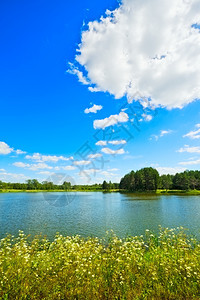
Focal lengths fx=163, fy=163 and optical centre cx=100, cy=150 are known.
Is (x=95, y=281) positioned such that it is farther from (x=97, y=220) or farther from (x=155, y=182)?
(x=155, y=182)

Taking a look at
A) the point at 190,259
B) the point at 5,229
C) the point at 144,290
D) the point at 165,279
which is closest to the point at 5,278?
the point at 144,290

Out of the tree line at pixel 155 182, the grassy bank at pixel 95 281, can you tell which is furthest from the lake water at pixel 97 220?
the tree line at pixel 155 182

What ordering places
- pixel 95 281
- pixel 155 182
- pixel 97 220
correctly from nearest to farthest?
pixel 95 281 → pixel 97 220 → pixel 155 182

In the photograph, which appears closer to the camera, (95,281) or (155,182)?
(95,281)

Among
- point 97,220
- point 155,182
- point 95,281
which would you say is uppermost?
point 155,182

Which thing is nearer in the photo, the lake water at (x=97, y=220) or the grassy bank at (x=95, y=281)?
the grassy bank at (x=95, y=281)

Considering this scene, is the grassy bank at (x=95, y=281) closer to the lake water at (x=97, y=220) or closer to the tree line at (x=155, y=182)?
the lake water at (x=97, y=220)

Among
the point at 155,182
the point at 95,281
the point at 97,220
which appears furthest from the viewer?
the point at 155,182

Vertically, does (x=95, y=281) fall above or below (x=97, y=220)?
above

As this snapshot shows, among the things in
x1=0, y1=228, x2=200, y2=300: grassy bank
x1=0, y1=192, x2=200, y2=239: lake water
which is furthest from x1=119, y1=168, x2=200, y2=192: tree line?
x1=0, y1=228, x2=200, y2=300: grassy bank

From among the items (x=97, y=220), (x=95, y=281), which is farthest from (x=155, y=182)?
(x=95, y=281)

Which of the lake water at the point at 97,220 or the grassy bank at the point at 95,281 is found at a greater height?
the grassy bank at the point at 95,281

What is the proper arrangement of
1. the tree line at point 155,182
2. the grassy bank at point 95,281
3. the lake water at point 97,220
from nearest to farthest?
1. the grassy bank at point 95,281
2. the lake water at point 97,220
3. the tree line at point 155,182

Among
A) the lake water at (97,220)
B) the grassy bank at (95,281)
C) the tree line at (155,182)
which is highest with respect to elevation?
the tree line at (155,182)
